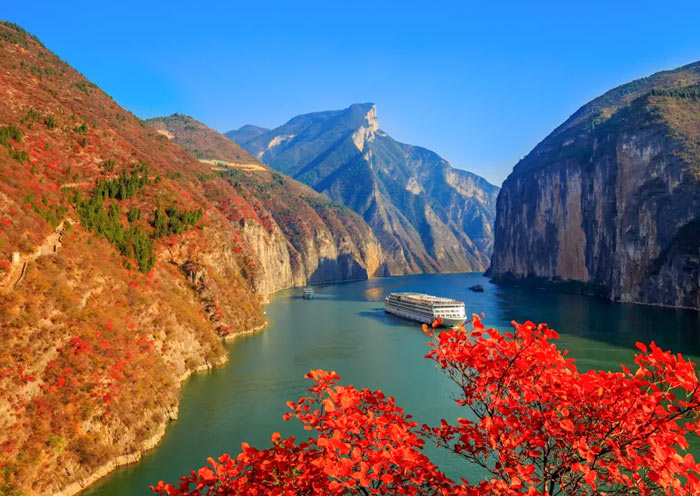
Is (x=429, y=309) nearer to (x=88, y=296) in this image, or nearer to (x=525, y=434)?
(x=88, y=296)

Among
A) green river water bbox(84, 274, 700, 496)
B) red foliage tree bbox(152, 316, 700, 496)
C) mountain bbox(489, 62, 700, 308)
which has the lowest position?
green river water bbox(84, 274, 700, 496)

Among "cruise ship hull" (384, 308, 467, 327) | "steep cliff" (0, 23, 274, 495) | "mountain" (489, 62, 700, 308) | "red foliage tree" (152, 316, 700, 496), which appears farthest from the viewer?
"mountain" (489, 62, 700, 308)

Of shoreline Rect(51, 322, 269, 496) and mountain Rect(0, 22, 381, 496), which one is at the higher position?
mountain Rect(0, 22, 381, 496)

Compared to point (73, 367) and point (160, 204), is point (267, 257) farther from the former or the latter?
point (73, 367)

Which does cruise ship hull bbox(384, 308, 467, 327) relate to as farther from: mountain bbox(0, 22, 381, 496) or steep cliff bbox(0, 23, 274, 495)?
mountain bbox(0, 22, 381, 496)

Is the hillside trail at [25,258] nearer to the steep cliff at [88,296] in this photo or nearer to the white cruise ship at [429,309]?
the steep cliff at [88,296]

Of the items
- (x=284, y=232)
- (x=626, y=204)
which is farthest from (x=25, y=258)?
(x=284, y=232)

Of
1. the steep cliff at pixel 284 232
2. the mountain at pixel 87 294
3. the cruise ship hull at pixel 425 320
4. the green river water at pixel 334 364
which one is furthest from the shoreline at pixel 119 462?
the steep cliff at pixel 284 232

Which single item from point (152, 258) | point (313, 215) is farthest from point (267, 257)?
point (152, 258)

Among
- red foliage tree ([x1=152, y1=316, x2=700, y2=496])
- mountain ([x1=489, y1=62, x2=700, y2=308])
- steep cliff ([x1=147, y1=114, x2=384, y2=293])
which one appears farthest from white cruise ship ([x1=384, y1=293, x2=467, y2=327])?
red foliage tree ([x1=152, y1=316, x2=700, y2=496])
